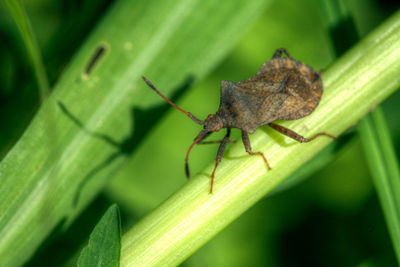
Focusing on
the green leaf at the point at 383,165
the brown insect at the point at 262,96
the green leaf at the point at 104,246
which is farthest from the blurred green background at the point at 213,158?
the green leaf at the point at 104,246

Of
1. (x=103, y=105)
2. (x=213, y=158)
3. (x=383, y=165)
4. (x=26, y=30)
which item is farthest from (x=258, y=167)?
(x=213, y=158)

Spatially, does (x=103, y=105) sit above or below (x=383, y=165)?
below

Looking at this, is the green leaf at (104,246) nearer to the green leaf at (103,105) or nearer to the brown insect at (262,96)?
the green leaf at (103,105)

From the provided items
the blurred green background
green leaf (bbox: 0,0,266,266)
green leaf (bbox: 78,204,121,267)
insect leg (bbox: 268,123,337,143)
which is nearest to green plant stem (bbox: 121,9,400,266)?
insect leg (bbox: 268,123,337,143)

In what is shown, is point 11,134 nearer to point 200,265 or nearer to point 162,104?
point 162,104

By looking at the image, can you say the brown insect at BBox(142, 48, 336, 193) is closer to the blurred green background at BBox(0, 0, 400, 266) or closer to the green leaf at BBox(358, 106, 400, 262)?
the blurred green background at BBox(0, 0, 400, 266)

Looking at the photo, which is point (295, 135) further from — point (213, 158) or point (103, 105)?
point (213, 158)
